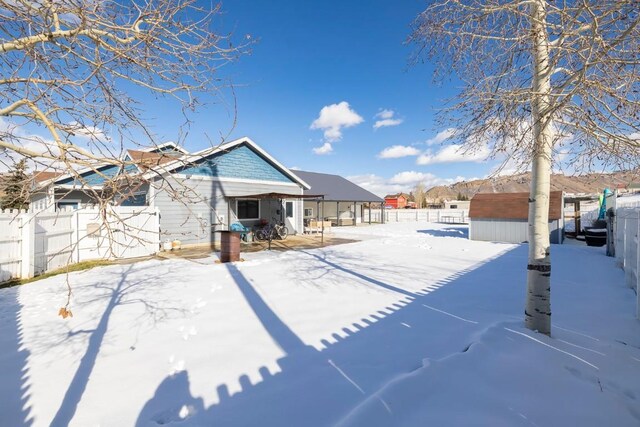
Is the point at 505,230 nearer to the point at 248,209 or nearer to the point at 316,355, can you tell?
the point at 248,209

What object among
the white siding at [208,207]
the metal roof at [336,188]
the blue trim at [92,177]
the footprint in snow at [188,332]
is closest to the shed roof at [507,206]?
the metal roof at [336,188]

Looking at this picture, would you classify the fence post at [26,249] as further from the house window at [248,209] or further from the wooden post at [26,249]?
the house window at [248,209]

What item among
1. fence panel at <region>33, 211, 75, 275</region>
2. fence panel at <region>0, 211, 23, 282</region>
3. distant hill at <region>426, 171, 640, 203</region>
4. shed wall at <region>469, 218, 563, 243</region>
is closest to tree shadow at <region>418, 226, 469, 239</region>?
shed wall at <region>469, 218, 563, 243</region>

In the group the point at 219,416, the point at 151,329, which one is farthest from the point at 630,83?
the point at 151,329

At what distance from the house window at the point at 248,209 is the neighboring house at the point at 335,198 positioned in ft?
25.8

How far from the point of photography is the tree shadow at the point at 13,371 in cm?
274

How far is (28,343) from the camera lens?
418cm

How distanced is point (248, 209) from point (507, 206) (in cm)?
1389

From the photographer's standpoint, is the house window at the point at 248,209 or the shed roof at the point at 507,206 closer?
the shed roof at the point at 507,206

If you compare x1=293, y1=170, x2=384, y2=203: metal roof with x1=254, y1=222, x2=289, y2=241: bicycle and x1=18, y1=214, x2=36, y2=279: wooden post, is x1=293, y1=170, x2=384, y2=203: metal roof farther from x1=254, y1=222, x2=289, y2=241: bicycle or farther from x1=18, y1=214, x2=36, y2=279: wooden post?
x1=18, y1=214, x2=36, y2=279: wooden post

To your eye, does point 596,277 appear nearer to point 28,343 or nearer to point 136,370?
point 136,370

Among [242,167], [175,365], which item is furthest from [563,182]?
[242,167]

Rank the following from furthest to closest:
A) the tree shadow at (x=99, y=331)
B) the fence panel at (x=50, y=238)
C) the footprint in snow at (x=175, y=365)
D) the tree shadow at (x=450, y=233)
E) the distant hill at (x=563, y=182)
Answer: the tree shadow at (x=450, y=233)
the fence panel at (x=50, y=238)
the distant hill at (x=563, y=182)
the footprint in snow at (x=175, y=365)
the tree shadow at (x=99, y=331)

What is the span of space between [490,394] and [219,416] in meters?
2.54
